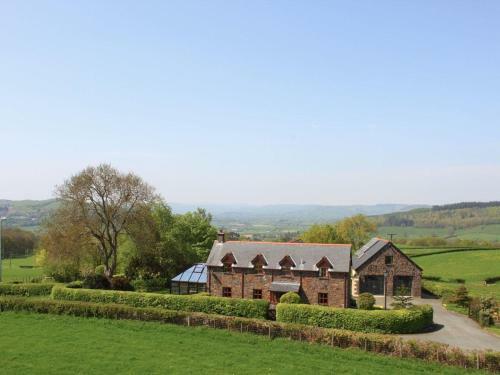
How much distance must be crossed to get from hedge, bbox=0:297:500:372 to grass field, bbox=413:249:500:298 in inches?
1072

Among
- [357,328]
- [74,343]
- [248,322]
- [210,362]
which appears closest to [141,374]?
[210,362]

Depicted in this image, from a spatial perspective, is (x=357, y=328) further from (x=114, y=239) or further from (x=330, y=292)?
(x=114, y=239)

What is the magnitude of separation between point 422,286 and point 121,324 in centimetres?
3678

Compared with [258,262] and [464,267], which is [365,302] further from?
[464,267]

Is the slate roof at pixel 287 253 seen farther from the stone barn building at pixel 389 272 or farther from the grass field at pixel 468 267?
the grass field at pixel 468 267

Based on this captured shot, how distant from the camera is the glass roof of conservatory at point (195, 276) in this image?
46562 mm

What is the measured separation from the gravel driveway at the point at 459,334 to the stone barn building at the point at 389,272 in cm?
766

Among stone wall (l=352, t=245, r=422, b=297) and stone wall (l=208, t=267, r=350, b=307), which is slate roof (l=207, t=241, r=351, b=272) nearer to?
stone wall (l=208, t=267, r=350, b=307)

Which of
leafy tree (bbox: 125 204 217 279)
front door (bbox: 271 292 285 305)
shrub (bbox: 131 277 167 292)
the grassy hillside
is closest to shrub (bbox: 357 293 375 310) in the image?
front door (bbox: 271 292 285 305)

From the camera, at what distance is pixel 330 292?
42.8 m

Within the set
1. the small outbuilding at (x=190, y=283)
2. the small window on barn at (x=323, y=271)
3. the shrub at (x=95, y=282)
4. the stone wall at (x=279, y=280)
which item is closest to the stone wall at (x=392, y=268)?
the stone wall at (x=279, y=280)

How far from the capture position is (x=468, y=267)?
228 feet

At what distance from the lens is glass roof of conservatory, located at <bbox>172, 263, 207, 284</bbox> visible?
4656 centimetres

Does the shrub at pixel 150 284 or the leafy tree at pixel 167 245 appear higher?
the leafy tree at pixel 167 245
